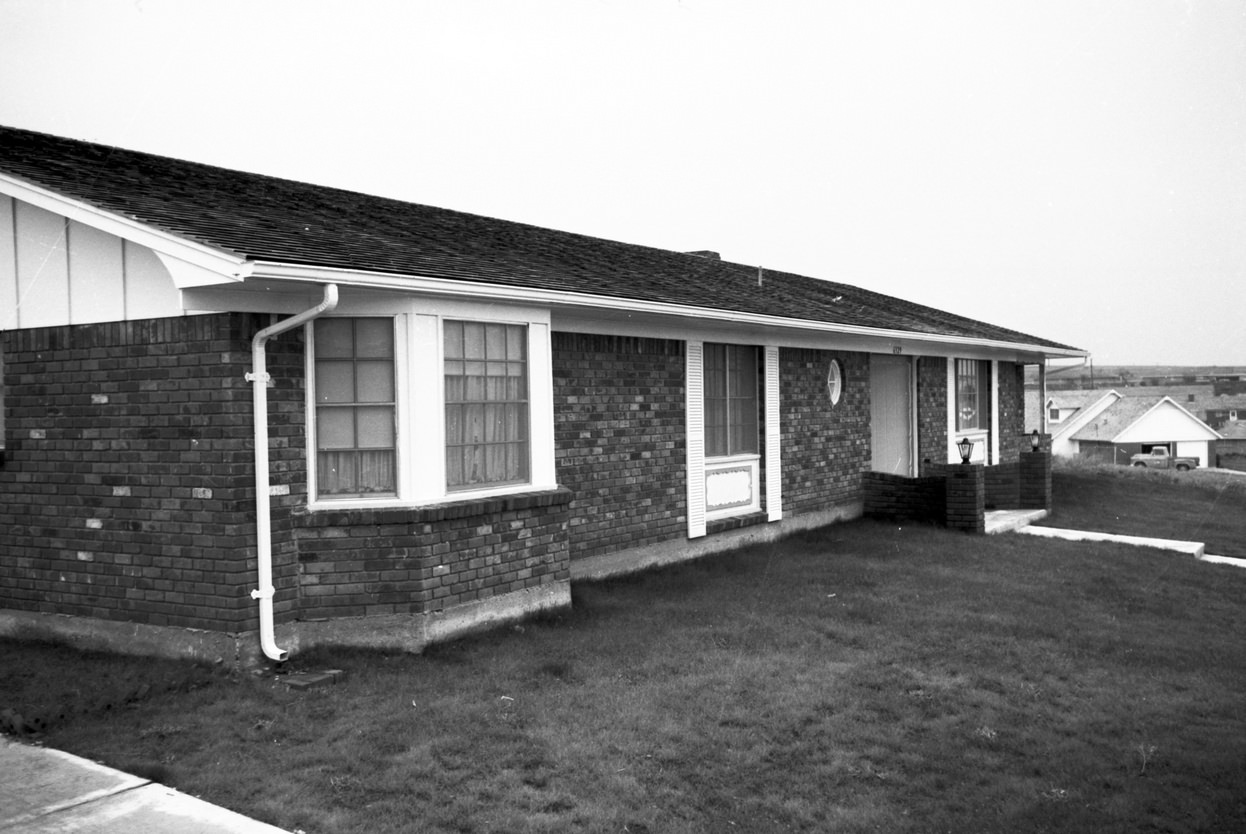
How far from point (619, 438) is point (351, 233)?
347 centimetres

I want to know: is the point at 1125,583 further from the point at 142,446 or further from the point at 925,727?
the point at 142,446

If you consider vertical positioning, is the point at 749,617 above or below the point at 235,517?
below

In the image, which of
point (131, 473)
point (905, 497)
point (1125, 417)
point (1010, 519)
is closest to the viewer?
point (131, 473)

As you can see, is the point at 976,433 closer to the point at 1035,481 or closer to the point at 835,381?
the point at 1035,481

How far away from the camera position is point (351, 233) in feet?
28.0

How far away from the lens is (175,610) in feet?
23.7

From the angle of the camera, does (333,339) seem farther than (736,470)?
No

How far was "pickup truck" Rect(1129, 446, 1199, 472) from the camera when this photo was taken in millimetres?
57469

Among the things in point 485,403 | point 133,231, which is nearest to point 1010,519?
point 485,403

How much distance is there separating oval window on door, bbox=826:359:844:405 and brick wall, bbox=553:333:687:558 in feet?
12.7

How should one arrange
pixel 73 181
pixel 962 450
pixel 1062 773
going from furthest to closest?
pixel 962 450
pixel 73 181
pixel 1062 773

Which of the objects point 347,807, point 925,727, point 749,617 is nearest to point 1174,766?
point 925,727

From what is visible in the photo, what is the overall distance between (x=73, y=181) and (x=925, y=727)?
6715 mm

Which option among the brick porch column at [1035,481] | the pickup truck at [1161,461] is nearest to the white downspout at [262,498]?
the brick porch column at [1035,481]
